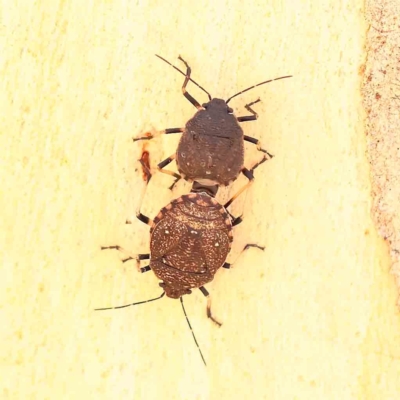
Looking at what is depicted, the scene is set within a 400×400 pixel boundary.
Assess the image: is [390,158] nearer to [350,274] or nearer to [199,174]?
[350,274]

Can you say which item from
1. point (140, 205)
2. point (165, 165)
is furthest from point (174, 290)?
point (165, 165)

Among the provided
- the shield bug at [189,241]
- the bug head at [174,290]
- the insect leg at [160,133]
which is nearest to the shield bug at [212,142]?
the insect leg at [160,133]

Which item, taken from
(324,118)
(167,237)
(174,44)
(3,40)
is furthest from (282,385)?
(3,40)

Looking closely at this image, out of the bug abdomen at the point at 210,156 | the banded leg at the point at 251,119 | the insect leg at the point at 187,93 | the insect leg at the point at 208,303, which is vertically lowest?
the insect leg at the point at 208,303

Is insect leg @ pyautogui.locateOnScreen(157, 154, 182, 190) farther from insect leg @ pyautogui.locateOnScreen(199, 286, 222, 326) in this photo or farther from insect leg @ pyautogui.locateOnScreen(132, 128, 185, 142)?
insect leg @ pyautogui.locateOnScreen(199, 286, 222, 326)

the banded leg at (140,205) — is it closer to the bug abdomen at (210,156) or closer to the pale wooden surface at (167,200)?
the pale wooden surface at (167,200)

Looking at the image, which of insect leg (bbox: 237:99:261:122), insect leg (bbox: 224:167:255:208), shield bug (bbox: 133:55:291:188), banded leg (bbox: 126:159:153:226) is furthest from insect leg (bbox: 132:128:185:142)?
insect leg (bbox: 224:167:255:208)

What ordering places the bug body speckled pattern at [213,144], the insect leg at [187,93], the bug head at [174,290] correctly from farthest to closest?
the bug head at [174,290]
the insect leg at [187,93]
the bug body speckled pattern at [213,144]
